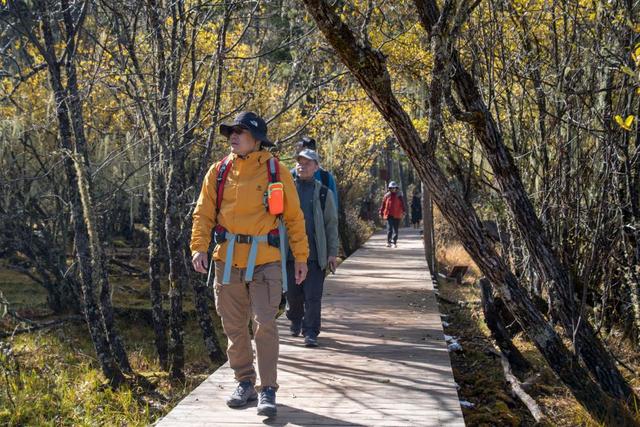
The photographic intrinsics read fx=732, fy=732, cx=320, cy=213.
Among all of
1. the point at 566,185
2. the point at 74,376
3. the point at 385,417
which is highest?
the point at 566,185

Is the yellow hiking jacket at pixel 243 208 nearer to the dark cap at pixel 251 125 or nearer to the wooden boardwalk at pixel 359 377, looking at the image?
the dark cap at pixel 251 125

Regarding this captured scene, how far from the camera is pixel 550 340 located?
5.92 metres

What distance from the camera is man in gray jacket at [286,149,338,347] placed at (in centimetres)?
683

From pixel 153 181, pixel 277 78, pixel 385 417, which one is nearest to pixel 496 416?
pixel 385 417

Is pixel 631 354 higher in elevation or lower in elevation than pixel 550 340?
lower

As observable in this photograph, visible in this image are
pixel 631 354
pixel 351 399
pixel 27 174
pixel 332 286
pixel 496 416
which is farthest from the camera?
pixel 27 174

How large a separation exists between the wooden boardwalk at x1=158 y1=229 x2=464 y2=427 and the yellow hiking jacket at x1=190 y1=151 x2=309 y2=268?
3.47 ft

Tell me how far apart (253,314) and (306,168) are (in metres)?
2.31

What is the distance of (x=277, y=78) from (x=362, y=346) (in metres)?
12.0

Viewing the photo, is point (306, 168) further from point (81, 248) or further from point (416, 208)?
point (416, 208)

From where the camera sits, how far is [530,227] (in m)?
6.34

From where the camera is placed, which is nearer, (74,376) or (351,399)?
(351,399)

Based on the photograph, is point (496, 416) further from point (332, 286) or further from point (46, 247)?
point (46, 247)

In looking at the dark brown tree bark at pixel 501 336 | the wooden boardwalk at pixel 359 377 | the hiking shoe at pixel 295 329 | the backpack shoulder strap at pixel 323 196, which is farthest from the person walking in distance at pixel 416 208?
the backpack shoulder strap at pixel 323 196
